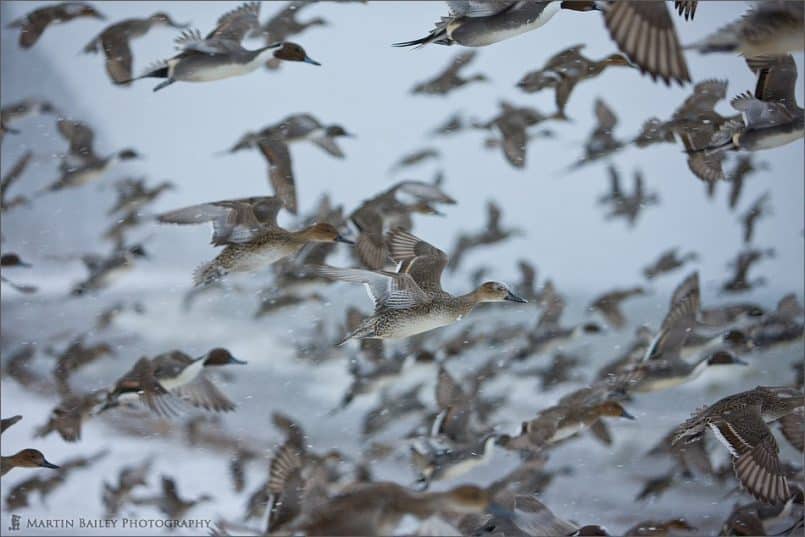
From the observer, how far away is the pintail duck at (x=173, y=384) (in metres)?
2.64

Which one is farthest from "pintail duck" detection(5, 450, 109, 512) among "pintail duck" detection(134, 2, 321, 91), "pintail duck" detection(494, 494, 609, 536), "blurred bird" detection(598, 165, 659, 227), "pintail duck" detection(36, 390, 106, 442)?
"blurred bird" detection(598, 165, 659, 227)

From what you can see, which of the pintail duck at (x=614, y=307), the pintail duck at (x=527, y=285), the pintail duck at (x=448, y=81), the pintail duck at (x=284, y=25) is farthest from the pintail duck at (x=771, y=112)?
the pintail duck at (x=614, y=307)

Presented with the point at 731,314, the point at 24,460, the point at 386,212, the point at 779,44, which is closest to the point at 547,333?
the point at 731,314

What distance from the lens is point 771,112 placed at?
7.81ft

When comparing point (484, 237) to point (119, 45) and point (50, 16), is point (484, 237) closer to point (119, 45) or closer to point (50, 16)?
point (119, 45)

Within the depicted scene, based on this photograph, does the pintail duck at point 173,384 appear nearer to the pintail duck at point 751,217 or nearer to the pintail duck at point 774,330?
the pintail duck at point 774,330

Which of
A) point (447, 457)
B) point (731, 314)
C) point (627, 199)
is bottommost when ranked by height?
point (627, 199)

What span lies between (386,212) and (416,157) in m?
2.71

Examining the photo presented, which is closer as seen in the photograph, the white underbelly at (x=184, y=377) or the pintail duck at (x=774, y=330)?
the white underbelly at (x=184, y=377)

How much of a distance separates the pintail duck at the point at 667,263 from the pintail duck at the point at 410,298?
355cm

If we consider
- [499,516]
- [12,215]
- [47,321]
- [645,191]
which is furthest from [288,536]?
[12,215]

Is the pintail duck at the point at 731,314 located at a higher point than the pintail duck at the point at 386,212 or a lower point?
lower

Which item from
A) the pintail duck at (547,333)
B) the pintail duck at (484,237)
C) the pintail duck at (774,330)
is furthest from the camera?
the pintail duck at (484,237)

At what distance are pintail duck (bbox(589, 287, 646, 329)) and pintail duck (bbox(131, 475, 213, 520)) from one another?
289 centimetres
